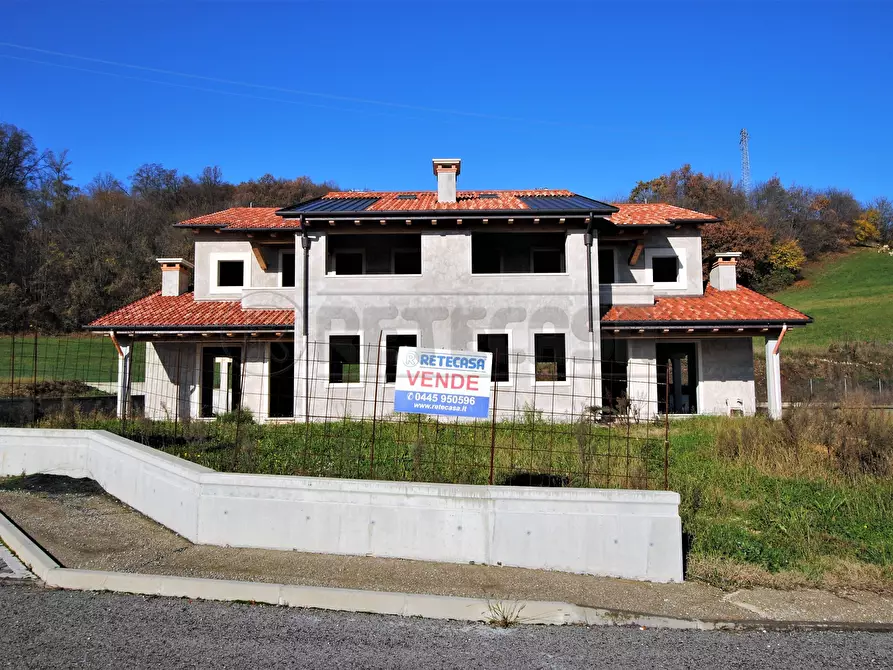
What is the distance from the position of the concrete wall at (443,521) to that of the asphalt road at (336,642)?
112 centimetres

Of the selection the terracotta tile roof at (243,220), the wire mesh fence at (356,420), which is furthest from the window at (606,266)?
the terracotta tile roof at (243,220)

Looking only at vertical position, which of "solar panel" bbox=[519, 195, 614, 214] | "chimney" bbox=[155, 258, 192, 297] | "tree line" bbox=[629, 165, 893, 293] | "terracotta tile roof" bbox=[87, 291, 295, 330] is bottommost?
"terracotta tile roof" bbox=[87, 291, 295, 330]

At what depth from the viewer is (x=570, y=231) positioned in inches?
647

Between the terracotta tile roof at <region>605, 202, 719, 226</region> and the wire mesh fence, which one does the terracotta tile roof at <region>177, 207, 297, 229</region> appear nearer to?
the wire mesh fence

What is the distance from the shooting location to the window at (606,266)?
1950 cm

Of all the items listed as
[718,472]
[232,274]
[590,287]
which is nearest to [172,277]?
[232,274]

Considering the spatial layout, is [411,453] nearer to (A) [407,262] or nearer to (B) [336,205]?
(B) [336,205]

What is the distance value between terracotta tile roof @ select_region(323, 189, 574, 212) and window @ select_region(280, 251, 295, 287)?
7.39 feet

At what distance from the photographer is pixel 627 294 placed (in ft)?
59.0

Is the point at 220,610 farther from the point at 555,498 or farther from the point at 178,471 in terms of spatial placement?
the point at 555,498

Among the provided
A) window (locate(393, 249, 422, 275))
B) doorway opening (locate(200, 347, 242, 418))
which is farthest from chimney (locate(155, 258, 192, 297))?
window (locate(393, 249, 422, 275))

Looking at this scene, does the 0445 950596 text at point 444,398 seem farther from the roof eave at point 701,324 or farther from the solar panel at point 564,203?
the roof eave at point 701,324

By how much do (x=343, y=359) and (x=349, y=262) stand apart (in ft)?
11.5

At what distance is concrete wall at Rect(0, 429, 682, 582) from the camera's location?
6.01 m
